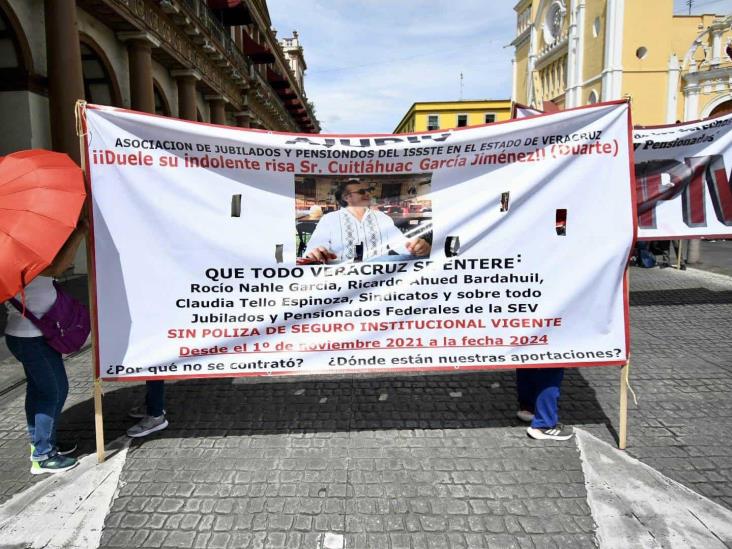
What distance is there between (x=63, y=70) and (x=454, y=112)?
78.4 meters

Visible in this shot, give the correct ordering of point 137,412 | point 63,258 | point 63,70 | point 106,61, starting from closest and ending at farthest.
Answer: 1. point 63,258
2. point 137,412
3. point 63,70
4. point 106,61

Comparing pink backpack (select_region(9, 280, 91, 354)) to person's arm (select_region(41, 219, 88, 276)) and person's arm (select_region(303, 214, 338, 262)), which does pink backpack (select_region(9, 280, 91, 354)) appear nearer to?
person's arm (select_region(41, 219, 88, 276))

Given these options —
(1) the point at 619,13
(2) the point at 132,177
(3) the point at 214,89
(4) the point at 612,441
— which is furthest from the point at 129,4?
(1) the point at 619,13

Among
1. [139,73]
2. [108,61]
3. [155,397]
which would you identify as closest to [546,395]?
[155,397]

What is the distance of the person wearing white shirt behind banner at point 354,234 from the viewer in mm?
3434

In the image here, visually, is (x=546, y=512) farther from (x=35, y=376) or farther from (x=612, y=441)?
(x=35, y=376)

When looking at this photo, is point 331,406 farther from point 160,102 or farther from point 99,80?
point 160,102

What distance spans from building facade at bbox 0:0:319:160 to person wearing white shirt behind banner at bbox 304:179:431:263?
A: 30.1 feet

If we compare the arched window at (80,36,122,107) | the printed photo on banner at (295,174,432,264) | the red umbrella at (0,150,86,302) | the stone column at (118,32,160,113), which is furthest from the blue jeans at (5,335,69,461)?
the arched window at (80,36,122,107)

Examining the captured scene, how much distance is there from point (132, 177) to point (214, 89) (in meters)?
18.7

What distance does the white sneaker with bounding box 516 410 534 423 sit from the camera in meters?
3.98

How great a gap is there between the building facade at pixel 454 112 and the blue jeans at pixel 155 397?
80890 mm

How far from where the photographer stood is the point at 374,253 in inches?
136

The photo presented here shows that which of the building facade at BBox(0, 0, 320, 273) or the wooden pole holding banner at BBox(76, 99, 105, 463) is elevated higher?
the building facade at BBox(0, 0, 320, 273)
